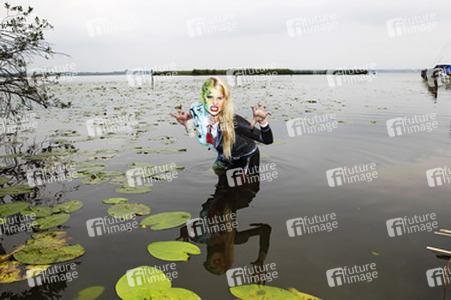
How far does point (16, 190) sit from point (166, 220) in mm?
2563

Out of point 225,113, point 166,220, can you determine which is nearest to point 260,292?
point 166,220

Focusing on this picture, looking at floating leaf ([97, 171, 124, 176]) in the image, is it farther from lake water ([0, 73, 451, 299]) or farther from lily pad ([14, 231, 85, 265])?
lily pad ([14, 231, 85, 265])

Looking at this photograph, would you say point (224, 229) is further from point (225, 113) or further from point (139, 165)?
point (139, 165)

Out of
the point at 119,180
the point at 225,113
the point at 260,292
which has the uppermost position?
the point at 225,113

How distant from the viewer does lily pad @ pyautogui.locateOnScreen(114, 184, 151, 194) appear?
4.07 m

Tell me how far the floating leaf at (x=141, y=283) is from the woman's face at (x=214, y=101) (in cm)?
242

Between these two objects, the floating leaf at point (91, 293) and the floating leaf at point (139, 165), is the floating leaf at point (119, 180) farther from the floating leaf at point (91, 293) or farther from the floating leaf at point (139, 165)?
the floating leaf at point (91, 293)

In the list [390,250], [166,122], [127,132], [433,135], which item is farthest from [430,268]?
[166,122]

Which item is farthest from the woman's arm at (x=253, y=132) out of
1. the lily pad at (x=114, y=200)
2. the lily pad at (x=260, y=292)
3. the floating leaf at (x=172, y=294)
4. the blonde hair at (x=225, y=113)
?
the floating leaf at (x=172, y=294)

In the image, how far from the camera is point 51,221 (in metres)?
3.11

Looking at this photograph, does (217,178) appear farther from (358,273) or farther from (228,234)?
(358,273)

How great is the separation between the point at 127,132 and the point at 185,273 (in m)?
6.80

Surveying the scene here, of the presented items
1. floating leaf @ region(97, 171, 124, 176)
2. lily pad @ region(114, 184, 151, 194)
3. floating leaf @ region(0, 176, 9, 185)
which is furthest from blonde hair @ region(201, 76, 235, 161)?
floating leaf @ region(0, 176, 9, 185)

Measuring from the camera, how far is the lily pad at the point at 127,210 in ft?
10.9
